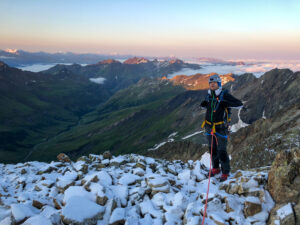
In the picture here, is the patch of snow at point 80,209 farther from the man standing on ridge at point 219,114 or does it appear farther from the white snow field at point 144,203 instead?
the man standing on ridge at point 219,114

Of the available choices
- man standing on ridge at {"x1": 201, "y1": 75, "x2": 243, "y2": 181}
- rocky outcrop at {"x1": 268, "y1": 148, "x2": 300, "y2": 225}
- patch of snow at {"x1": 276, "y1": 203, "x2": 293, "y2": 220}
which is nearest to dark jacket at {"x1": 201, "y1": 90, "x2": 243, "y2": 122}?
man standing on ridge at {"x1": 201, "y1": 75, "x2": 243, "y2": 181}

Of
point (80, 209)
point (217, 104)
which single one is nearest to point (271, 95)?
point (217, 104)

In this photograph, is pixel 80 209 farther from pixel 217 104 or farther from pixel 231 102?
pixel 231 102

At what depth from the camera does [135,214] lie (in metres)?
9.98

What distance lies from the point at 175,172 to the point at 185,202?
6.10 m

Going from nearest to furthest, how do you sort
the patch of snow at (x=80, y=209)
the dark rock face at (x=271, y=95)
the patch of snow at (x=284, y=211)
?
the patch of snow at (x=284, y=211) < the patch of snow at (x=80, y=209) < the dark rock face at (x=271, y=95)

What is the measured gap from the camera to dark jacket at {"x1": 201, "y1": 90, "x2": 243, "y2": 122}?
12.4 m

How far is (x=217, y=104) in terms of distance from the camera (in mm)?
12672

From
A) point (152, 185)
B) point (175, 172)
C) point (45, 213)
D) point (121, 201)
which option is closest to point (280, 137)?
point (175, 172)

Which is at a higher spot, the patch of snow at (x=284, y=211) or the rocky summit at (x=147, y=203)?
the patch of snow at (x=284, y=211)

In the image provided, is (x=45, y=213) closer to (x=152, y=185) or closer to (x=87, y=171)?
(x=152, y=185)

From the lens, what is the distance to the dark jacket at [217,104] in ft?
40.5

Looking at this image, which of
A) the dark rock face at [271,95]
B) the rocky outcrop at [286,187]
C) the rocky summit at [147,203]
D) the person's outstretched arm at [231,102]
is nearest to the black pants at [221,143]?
the rocky summit at [147,203]

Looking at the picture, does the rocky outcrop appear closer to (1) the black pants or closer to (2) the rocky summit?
(2) the rocky summit
